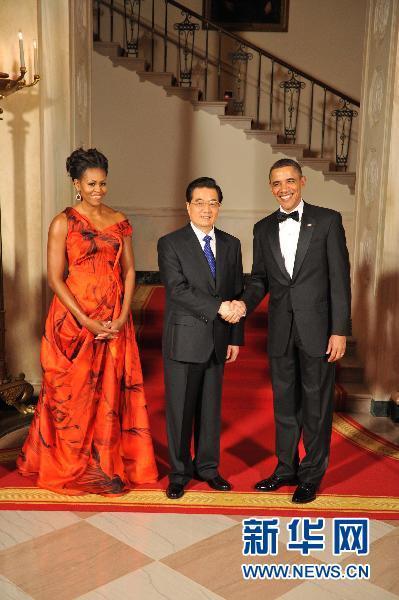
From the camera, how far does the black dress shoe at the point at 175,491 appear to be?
3.98m

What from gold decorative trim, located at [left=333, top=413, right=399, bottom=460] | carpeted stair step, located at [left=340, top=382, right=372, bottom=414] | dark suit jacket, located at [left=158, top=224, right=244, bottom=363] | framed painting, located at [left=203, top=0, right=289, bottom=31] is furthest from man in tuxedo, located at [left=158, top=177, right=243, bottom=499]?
framed painting, located at [left=203, top=0, right=289, bottom=31]

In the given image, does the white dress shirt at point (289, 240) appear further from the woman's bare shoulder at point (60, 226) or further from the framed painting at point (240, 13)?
the framed painting at point (240, 13)

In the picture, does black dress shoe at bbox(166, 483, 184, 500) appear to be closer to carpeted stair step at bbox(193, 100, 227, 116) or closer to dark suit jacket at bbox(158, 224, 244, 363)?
dark suit jacket at bbox(158, 224, 244, 363)

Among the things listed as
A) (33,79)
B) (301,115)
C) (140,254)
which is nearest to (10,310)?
(33,79)

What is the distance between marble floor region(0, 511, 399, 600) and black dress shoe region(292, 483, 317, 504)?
0.71 feet

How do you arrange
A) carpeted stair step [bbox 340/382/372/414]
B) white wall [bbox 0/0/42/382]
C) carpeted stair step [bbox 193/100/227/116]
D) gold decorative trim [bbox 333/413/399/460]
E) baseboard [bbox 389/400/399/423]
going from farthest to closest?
carpeted stair step [bbox 193/100/227/116], carpeted stair step [bbox 340/382/372/414], baseboard [bbox 389/400/399/423], white wall [bbox 0/0/42/382], gold decorative trim [bbox 333/413/399/460]

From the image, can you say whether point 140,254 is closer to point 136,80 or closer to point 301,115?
point 136,80

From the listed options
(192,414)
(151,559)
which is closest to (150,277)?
(192,414)

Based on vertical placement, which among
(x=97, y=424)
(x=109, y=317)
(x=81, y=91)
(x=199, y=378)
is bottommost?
(x=97, y=424)

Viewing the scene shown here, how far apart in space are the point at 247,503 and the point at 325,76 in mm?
7431

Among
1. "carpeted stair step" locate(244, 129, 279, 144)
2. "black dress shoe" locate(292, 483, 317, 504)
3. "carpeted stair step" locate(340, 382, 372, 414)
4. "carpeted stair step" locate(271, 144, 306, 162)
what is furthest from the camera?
"carpeted stair step" locate(271, 144, 306, 162)

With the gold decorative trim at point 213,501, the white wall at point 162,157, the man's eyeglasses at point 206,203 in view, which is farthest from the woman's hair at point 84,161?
the white wall at point 162,157

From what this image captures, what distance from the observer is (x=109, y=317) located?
161 inches

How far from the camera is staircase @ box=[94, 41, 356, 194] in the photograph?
8352 mm
